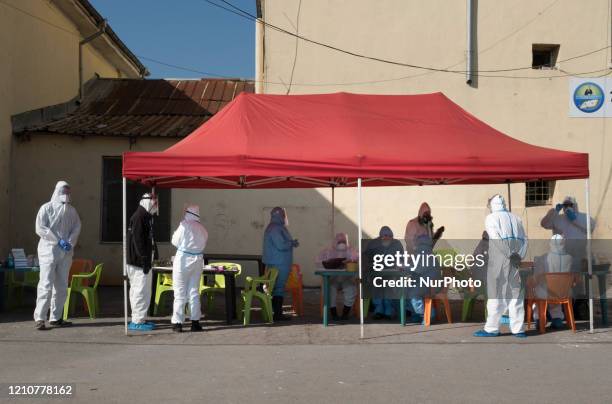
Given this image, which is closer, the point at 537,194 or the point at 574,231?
the point at 574,231

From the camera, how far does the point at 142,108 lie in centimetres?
1589

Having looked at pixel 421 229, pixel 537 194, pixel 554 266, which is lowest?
pixel 554 266

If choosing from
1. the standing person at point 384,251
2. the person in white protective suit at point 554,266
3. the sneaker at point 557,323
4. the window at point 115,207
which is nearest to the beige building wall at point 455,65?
the window at point 115,207

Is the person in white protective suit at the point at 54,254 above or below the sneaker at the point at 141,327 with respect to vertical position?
above

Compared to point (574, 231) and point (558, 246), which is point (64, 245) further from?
point (574, 231)

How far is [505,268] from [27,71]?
11.0 meters

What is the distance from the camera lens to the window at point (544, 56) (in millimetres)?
14008

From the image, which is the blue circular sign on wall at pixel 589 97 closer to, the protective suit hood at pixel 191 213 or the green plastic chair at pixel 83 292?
the protective suit hood at pixel 191 213

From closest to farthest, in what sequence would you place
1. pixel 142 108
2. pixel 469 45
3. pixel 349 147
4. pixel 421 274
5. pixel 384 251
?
pixel 349 147
pixel 421 274
pixel 384 251
pixel 469 45
pixel 142 108

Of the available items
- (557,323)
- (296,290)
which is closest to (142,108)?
(296,290)

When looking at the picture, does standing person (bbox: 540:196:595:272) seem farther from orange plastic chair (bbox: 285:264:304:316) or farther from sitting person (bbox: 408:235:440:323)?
orange plastic chair (bbox: 285:264:304:316)

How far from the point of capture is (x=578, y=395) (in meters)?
5.73

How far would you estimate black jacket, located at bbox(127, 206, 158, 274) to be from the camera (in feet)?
28.2

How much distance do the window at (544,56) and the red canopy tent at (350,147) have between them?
5017 mm
